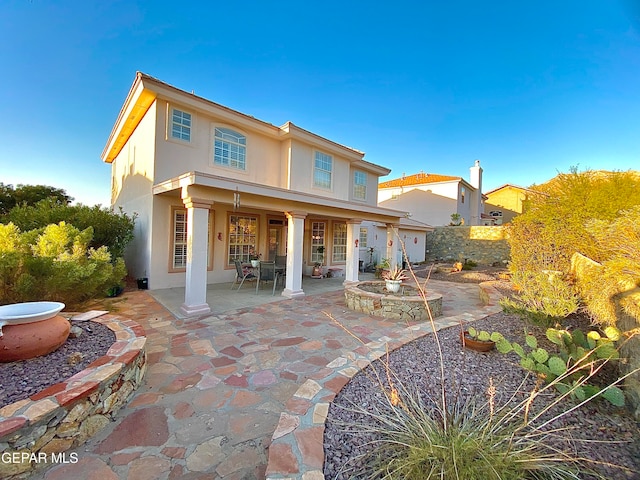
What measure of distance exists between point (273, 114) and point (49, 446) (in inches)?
398

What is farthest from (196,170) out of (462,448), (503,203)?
(503,203)

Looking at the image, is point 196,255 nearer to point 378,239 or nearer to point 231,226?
point 231,226

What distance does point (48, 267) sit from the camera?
4.31 meters

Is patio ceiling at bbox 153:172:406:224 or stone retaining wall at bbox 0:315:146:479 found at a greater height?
patio ceiling at bbox 153:172:406:224

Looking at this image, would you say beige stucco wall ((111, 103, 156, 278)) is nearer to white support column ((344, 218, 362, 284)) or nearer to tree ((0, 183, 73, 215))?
tree ((0, 183, 73, 215))

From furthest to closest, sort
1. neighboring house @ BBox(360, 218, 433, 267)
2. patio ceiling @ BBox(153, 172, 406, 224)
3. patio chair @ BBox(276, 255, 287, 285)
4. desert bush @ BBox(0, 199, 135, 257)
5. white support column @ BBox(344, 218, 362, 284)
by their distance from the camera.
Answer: neighboring house @ BBox(360, 218, 433, 267) → white support column @ BBox(344, 218, 362, 284) → patio chair @ BBox(276, 255, 287, 285) → desert bush @ BBox(0, 199, 135, 257) → patio ceiling @ BBox(153, 172, 406, 224)

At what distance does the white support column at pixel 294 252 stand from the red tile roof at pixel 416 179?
17111mm

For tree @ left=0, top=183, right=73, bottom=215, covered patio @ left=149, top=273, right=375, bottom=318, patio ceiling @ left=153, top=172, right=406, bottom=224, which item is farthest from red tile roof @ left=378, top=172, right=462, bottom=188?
tree @ left=0, top=183, right=73, bottom=215

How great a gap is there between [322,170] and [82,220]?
786 cm

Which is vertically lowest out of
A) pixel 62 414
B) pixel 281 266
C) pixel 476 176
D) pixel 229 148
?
pixel 62 414

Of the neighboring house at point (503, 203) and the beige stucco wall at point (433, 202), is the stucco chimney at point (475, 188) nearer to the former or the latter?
the beige stucco wall at point (433, 202)

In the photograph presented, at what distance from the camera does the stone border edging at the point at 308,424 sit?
1617 millimetres

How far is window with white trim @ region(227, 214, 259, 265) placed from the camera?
9297 mm

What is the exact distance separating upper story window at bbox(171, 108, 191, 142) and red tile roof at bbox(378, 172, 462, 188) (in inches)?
718
